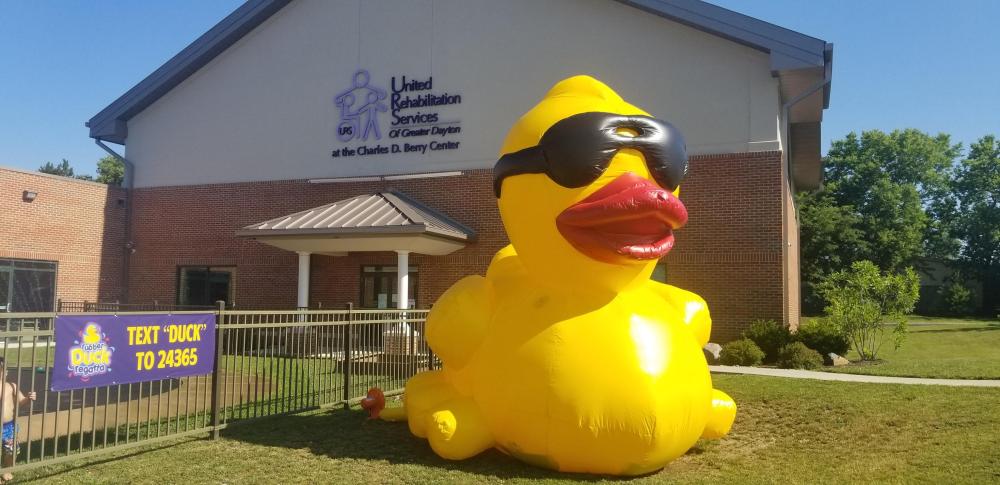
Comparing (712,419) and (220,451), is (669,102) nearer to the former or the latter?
(712,419)

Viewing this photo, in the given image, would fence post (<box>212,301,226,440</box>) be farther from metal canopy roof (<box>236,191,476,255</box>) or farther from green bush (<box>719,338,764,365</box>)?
green bush (<box>719,338,764,365</box>)

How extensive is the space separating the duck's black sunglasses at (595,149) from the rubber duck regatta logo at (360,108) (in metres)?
13.9

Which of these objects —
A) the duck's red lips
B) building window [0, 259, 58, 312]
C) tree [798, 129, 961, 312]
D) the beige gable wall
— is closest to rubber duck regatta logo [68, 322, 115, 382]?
the duck's red lips

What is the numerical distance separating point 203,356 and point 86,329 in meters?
1.34

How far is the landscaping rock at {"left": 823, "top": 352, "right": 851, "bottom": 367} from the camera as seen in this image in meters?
13.0

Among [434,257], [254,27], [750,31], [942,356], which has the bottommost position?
[942,356]

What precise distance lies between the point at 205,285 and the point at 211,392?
14.4 m

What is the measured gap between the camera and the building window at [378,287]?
18906 millimetres

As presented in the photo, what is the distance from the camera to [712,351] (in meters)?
14.0

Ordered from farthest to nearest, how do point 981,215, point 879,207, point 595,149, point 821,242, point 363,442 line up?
point 981,215 < point 879,207 < point 821,242 < point 363,442 < point 595,149

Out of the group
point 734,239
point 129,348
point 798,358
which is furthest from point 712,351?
point 129,348

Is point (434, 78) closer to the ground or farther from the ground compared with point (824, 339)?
farther from the ground

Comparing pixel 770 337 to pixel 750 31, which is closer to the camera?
pixel 770 337

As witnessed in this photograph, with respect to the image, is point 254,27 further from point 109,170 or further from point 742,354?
point 109,170
